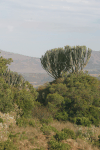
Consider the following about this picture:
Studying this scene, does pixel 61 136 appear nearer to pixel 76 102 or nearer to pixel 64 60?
pixel 76 102

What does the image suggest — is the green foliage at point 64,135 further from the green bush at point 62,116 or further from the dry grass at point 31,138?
the green bush at point 62,116

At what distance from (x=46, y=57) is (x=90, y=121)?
13.3m

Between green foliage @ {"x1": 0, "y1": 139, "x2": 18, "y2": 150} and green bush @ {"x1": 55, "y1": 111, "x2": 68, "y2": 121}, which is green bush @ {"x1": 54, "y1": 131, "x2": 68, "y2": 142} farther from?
green bush @ {"x1": 55, "y1": 111, "x2": 68, "y2": 121}

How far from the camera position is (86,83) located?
62.9 ft

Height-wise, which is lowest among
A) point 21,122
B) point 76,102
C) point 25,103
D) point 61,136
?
point 61,136

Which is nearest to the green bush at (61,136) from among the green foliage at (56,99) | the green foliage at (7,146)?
the green foliage at (7,146)

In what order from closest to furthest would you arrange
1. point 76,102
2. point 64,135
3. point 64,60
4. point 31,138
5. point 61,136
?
point 31,138 → point 61,136 → point 64,135 → point 76,102 → point 64,60

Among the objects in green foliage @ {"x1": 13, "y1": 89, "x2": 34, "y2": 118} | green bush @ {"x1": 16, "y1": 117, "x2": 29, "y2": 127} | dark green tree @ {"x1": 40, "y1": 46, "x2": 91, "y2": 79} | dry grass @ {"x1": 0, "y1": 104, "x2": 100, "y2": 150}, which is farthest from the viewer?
dark green tree @ {"x1": 40, "y1": 46, "x2": 91, "y2": 79}

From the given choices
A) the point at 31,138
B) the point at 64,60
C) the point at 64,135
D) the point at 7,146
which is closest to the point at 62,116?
the point at 64,135

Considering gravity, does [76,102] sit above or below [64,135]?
above

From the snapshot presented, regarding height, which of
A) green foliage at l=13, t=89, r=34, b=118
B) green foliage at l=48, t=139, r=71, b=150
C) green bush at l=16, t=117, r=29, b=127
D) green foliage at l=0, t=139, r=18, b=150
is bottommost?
green foliage at l=48, t=139, r=71, b=150

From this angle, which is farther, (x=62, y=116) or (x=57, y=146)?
(x=62, y=116)

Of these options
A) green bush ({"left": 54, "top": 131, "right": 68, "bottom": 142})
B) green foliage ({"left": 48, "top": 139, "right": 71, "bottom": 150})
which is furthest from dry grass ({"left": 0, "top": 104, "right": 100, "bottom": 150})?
green foliage ({"left": 48, "top": 139, "right": 71, "bottom": 150})

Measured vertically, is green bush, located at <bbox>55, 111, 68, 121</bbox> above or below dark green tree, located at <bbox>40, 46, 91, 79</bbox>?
below
